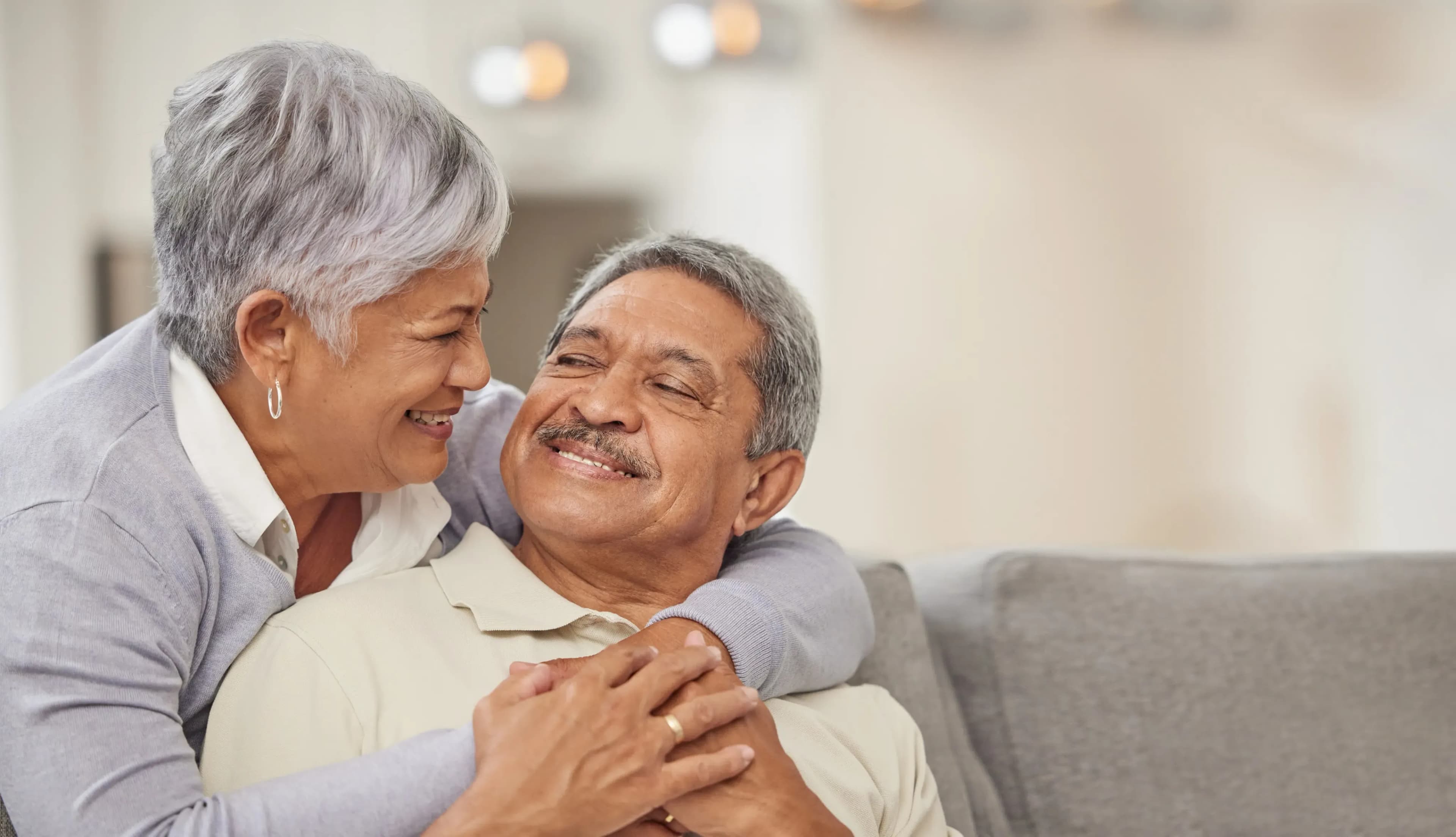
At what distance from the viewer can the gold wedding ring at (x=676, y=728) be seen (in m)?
1.27

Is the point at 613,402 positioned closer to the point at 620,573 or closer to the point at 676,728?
the point at 620,573

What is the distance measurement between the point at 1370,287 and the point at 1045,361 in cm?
119

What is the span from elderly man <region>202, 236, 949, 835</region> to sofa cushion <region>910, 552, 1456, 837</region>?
290 mm

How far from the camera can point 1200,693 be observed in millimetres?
1918

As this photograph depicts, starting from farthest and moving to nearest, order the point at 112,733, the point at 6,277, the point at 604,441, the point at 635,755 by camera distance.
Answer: the point at 6,277, the point at 604,441, the point at 635,755, the point at 112,733

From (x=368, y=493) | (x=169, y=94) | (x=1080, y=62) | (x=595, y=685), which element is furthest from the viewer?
(x=1080, y=62)

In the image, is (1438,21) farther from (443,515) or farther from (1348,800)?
(443,515)

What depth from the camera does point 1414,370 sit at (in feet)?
14.7

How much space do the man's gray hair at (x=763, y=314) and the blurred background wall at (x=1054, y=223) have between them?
2811 mm

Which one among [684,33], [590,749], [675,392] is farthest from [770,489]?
[684,33]

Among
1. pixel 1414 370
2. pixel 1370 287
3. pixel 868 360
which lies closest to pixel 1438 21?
pixel 1370 287

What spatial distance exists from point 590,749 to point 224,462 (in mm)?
485

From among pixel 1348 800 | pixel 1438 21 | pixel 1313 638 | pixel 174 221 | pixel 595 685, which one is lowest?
pixel 1348 800

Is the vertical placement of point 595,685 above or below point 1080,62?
below
